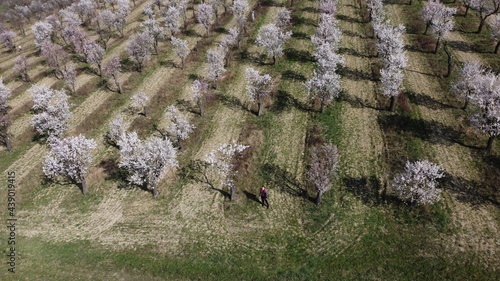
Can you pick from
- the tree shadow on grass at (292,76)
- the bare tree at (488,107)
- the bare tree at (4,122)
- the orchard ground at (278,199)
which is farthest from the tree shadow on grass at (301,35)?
the bare tree at (4,122)

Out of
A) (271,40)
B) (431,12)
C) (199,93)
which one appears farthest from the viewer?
(431,12)

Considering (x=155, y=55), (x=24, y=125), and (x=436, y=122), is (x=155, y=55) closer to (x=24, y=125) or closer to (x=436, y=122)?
(x=24, y=125)

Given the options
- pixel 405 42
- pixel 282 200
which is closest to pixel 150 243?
pixel 282 200

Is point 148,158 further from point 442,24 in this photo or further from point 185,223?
point 442,24

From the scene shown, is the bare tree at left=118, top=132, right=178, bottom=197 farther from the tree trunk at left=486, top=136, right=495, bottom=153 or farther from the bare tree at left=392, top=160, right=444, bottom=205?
the tree trunk at left=486, top=136, right=495, bottom=153

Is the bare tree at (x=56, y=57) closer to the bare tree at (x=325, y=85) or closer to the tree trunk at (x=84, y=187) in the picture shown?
the tree trunk at (x=84, y=187)

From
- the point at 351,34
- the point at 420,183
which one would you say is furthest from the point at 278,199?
the point at 351,34
